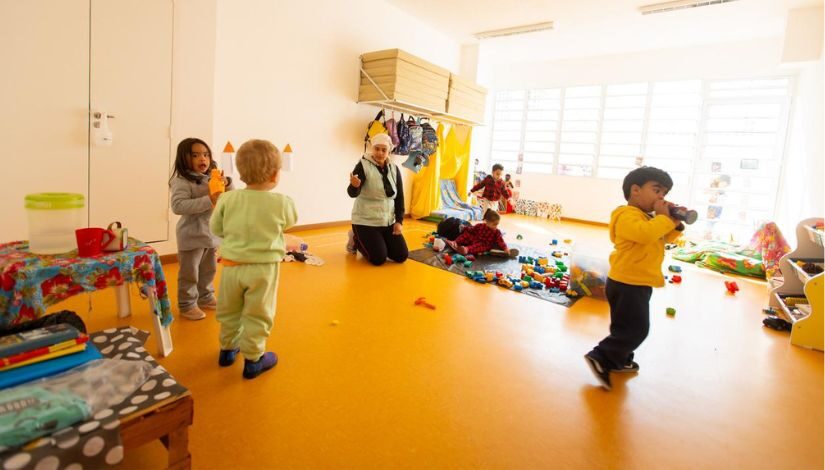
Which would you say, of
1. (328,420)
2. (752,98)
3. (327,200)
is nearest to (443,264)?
(327,200)

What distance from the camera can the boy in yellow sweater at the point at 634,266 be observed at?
2.11m

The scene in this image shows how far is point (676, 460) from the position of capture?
166 cm

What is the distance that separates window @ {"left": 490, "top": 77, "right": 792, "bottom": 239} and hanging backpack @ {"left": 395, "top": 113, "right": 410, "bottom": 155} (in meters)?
3.83

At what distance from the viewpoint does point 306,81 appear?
5316 mm

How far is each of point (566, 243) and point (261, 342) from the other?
5113 mm

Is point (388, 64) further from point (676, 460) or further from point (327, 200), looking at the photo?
point (676, 460)

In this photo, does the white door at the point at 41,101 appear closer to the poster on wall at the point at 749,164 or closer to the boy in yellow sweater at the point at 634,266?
the boy in yellow sweater at the point at 634,266

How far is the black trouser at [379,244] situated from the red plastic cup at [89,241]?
248 cm

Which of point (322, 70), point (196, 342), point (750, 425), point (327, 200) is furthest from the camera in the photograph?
point (327, 200)

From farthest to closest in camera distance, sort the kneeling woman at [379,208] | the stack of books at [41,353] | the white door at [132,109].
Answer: the kneeling woman at [379,208] → the white door at [132,109] → the stack of books at [41,353]

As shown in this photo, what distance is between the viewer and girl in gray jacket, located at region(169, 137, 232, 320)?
2537 mm

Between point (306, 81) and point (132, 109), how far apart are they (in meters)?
2.28

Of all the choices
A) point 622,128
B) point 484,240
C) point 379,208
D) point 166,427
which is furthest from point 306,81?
point 622,128

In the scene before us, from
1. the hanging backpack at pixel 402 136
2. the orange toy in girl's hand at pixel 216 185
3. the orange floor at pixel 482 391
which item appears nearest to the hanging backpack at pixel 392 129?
the hanging backpack at pixel 402 136
